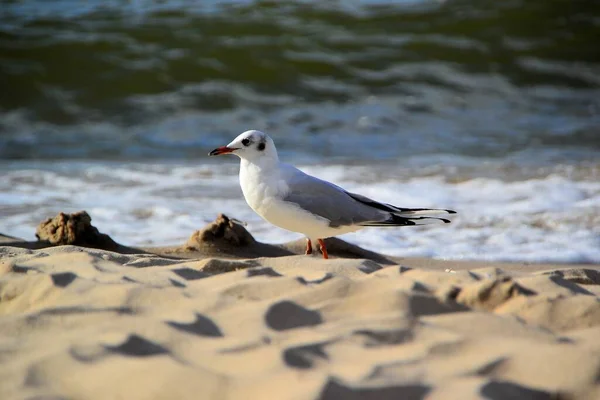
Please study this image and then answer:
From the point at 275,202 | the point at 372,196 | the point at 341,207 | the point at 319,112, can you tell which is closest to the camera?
the point at 275,202

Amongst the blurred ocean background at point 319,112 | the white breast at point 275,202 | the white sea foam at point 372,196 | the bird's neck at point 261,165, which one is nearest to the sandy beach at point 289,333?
the white breast at point 275,202

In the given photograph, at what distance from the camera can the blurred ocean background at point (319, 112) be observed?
6133 millimetres

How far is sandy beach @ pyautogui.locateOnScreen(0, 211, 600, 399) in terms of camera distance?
7.05 ft

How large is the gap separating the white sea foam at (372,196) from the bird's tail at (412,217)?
2.17ft

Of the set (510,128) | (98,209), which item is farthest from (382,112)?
(98,209)

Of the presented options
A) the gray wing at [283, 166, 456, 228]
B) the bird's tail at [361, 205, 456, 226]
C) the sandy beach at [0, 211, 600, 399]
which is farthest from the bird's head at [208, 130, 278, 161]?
the sandy beach at [0, 211, 600, 399]

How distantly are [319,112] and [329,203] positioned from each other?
669 cm

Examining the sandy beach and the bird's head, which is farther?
the bird's head

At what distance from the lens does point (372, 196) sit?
6.84 metres

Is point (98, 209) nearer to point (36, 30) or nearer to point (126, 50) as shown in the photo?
point (126, 50)

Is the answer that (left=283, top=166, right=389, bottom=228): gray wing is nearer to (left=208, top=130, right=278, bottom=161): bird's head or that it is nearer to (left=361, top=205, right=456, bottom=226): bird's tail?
(left=361, top=205, right=456, bottom=226): bird's tail

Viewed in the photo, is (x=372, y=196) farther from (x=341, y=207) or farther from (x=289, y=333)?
(x=289, y=333)

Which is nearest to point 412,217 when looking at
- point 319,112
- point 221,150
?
point 221,150

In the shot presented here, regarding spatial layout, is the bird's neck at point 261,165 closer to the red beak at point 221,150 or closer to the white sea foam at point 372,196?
the red beak at point 221,150
